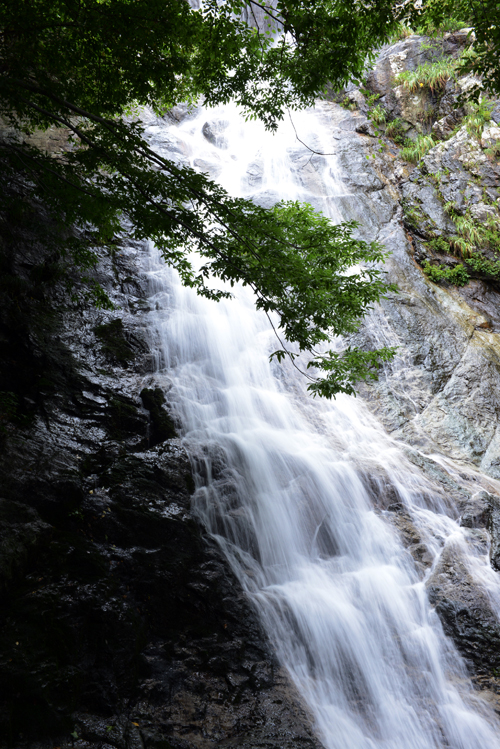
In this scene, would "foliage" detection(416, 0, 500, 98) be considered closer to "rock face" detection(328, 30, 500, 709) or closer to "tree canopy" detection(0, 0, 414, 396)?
"tree canopy" detection(0, 0, 414, 396)

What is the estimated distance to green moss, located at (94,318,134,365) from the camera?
28.1 feet

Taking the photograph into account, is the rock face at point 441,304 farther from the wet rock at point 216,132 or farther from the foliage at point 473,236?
the wet rock at point 216,132

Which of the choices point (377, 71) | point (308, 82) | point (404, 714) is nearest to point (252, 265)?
point (308, 82)

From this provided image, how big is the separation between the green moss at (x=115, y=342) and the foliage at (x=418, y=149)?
45.6 feet

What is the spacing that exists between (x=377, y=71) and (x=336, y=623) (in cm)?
2253

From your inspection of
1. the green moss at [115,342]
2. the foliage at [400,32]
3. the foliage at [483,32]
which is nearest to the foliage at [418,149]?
the foliage at [400,32]

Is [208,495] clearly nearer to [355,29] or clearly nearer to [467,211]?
[355,29]

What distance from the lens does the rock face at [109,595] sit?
3982 mm

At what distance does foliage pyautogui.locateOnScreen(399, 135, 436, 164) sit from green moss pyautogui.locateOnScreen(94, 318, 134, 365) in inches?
548

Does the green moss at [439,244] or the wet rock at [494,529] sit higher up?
the green moss at [439,244]

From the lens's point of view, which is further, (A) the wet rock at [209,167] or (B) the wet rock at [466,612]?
(A) the wet rock at [209,167]

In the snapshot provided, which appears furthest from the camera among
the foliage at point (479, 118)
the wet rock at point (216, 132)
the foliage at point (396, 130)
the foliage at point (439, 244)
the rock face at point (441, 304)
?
the wet rock at point (216, 132)

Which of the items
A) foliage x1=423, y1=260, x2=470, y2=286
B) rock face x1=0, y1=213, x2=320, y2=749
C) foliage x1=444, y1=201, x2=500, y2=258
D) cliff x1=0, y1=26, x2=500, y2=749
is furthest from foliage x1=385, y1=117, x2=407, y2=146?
rock face x1=0, y1=213, x2=320, y2=749

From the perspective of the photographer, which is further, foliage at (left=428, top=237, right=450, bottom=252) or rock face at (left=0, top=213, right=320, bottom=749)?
foliage at (left=428, top=237, right=450, bottom=252)
